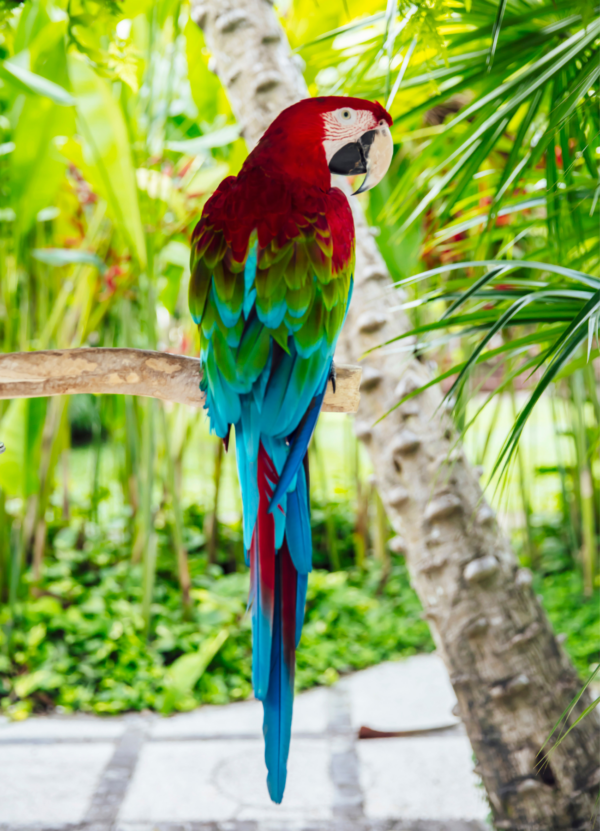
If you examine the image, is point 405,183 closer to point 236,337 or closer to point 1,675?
point 236,337

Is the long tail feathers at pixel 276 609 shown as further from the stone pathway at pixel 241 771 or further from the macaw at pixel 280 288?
the stone pathway at pixel 241 771

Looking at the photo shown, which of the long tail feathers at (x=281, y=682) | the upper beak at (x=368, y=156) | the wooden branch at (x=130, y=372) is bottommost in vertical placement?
the long tail feathers at (x=281, y=682)

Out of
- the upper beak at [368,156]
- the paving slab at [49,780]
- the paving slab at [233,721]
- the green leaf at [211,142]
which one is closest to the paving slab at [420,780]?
the paving slab at [233,721]

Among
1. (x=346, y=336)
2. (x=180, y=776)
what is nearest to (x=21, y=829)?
(x=180, y=776)

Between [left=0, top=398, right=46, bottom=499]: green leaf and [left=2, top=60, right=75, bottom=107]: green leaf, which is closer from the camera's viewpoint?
[left=2, top=60, right=75, bottom=107]: green leaf

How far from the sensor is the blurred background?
0.78 metres

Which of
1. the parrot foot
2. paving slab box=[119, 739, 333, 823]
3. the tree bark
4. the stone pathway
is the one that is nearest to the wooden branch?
the parrot foot

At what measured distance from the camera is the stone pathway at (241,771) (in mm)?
1110

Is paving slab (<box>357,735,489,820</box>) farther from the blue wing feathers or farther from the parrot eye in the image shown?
the parrot eye

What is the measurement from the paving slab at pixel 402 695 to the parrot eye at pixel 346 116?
124cm

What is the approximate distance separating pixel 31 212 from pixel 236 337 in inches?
44.0

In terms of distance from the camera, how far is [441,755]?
1.31 metres

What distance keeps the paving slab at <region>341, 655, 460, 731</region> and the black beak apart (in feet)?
3.98

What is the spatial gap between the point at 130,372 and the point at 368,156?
261 millimetres
